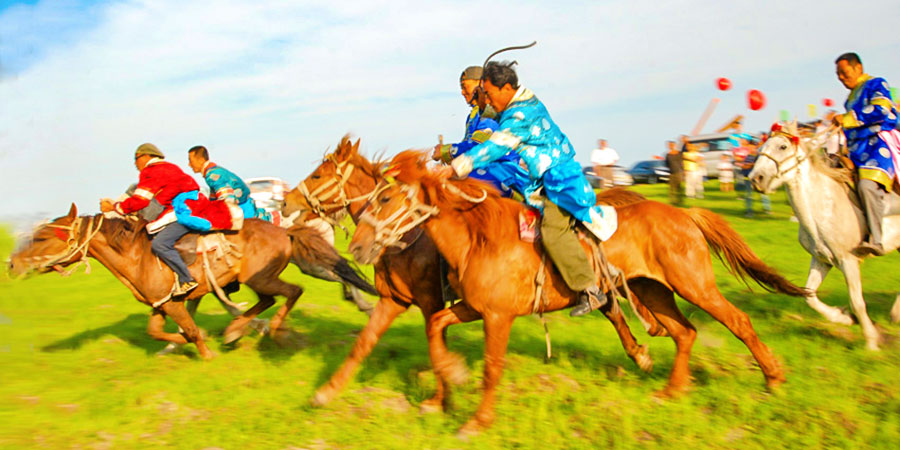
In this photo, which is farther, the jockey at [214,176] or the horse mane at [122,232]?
the jockey at [214,176]

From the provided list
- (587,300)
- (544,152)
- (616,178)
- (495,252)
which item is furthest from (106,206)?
(616,178)

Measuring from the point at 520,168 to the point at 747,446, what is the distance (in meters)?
2.86

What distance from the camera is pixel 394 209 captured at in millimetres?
5242

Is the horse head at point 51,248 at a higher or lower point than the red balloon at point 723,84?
lower

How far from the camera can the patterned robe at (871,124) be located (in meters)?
7.10

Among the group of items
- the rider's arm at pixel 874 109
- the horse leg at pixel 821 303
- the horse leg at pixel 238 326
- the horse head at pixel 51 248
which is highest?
the rider's arm at pixel 874 109

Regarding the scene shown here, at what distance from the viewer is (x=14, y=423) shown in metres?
5.55

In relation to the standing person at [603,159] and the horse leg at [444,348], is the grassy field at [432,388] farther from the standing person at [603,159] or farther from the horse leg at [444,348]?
the standing person at [603,159]

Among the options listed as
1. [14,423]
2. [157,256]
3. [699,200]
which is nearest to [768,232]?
[699,200]

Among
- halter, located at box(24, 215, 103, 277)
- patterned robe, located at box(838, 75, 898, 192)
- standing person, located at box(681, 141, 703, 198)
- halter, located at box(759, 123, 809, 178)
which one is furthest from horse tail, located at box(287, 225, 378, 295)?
standing person, located at box(681, 141, 703, 198)

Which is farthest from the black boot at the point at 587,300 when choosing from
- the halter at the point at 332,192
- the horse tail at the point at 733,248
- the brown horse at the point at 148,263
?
the brown horse at the point at 148,263

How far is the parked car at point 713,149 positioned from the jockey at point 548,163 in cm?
2437

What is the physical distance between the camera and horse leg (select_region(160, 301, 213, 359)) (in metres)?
7.18

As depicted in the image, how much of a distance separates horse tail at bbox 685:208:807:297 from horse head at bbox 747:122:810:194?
192cm
